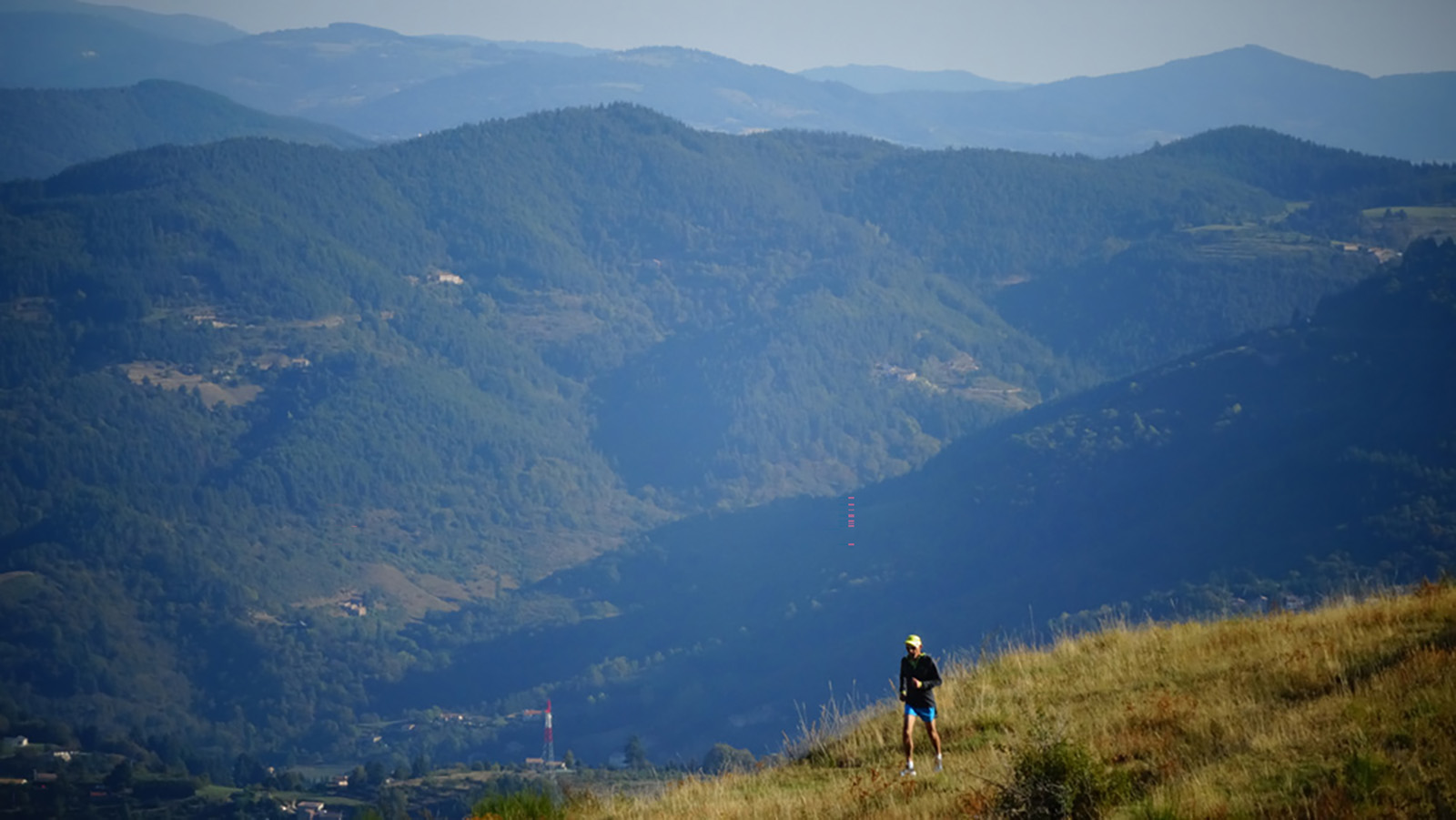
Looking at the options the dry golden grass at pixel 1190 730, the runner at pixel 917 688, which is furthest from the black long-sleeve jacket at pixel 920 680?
the dry golden grass at pixel 1190 730

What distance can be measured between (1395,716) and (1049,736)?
10.4 feet

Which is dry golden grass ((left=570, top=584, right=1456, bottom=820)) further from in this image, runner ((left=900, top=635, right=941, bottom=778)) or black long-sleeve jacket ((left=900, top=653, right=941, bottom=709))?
black long-sleeve jacket ((left=900, top=653, right=941, bottom=709))

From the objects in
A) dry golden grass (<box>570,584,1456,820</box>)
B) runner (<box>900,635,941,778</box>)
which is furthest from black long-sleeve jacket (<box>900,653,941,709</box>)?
dry golden grass (<box>570,584,1456,820</box>)

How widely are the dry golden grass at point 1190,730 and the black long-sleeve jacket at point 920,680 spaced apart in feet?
2.42

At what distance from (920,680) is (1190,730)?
106 inches

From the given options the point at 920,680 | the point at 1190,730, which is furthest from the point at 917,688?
the point at 1190,730

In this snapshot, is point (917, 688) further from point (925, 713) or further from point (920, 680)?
point (925, 713)

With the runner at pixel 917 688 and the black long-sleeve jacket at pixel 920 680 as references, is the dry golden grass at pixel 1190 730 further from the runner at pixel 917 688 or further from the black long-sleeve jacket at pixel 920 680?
the black long-sleeve jacket at pixel 920 680

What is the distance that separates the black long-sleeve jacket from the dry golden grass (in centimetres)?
74

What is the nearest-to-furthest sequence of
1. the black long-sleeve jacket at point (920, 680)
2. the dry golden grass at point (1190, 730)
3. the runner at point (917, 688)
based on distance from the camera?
1. the dry golden grass at point (1190, 730)
2. the runner at point (917, 688)
3. the black long-sleeve jacket at point (920, 680)

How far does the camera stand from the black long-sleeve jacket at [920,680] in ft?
49.7

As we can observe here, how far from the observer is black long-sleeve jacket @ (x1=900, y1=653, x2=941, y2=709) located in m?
15.1

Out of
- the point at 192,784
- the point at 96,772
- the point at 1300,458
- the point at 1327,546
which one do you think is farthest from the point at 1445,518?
the point at 96,772

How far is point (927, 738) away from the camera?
54.0 feet
